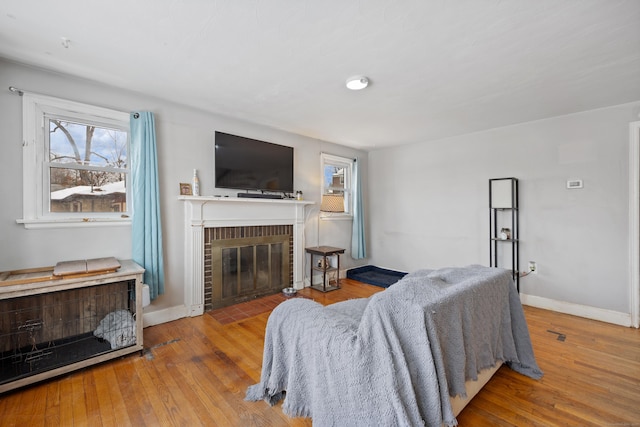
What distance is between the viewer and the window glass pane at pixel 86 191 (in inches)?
94.0

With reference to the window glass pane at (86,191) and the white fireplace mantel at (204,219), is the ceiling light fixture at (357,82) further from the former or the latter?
the window glass pane at (86,191)

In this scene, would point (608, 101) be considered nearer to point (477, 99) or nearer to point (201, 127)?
point (477, 99)

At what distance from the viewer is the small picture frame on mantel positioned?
303cm

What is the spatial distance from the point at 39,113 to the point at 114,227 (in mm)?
1091

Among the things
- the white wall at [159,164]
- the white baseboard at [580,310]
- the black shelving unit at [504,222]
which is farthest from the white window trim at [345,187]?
the white baseboard at [580,310]

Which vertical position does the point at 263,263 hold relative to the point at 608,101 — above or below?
below

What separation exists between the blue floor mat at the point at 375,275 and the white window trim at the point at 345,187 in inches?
38.7

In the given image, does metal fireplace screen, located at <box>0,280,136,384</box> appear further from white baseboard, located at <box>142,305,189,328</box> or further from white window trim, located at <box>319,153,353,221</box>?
white window trim, located at <box>319,153,353,221</box>

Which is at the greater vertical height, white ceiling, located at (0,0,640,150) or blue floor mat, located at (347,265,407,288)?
white ceiling, located at (0,0,640,150)

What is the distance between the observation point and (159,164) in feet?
9.49

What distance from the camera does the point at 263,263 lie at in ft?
12.3

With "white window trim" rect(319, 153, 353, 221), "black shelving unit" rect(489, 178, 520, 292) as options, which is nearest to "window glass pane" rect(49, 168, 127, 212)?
"white window trim" rect(319, 153, 353, 221)

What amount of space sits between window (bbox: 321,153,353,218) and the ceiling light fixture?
209 cm

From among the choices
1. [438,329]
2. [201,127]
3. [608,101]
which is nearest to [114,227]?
[201,127]
